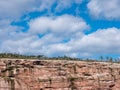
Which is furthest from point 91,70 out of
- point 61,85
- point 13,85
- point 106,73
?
point 13,85

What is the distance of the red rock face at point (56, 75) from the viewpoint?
56513 mm

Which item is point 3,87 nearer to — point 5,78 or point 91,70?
point 5,78

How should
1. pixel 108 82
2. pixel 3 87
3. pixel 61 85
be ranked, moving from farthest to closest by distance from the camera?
pixel 108 82 → pixel 61 85 → pixel 3 87

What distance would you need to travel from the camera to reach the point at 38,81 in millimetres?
57312

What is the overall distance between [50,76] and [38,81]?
1.98 m

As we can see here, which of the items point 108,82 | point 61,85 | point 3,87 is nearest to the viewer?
point 3,87

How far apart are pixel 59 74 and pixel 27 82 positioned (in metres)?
5.11

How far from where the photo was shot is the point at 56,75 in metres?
60.0

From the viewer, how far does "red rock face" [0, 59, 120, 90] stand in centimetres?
5651

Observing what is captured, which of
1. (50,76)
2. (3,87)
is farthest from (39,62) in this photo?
(3,87)

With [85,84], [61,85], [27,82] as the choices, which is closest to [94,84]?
[85,84]

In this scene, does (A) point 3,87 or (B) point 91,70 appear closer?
(A) point 3,87

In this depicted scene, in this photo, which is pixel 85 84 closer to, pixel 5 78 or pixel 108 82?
pixel 108 82

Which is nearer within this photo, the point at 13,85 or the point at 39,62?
the point at 13,85
